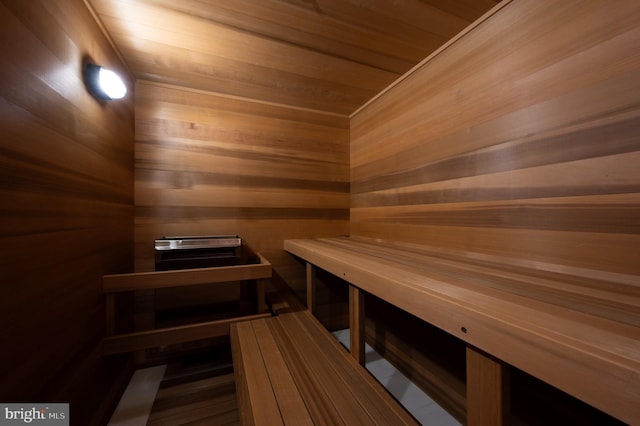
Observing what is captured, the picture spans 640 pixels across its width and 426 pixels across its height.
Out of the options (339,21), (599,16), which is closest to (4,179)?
(339,21)

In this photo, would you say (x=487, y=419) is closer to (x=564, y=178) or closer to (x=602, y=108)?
(x=564, y=178)

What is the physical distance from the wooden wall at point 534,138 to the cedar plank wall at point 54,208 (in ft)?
5.70

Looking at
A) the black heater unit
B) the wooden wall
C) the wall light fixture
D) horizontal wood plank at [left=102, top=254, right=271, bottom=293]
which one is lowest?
horizontal wood plank at [left=102, top=254, right=271, bottom=293]

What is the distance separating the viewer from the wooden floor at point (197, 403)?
52.8 inches

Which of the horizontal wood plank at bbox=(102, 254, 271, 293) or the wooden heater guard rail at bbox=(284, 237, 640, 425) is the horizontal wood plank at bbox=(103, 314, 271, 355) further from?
the wooden heater guard rail at bbox=(284, 237, 640, 425)

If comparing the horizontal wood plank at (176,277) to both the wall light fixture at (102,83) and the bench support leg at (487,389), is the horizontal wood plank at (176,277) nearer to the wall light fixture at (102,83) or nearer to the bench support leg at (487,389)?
the wall light fixture at (102,83)

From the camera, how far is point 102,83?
1.21 m

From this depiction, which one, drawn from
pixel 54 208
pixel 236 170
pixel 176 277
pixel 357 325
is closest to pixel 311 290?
pixel 357 325

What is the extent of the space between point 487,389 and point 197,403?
1.59 metres

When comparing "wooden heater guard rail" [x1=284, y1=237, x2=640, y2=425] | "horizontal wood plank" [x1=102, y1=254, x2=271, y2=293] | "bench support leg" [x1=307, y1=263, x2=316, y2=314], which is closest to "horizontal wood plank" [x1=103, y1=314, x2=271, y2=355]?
"horizontal wood plank" [x1=102, y1=254, x2=271, y2=293]

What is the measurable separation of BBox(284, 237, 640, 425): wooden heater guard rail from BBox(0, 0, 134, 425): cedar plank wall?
1.15 metres

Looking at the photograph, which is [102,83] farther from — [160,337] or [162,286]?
[160,337]

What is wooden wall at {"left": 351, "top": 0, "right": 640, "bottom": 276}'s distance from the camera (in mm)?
770

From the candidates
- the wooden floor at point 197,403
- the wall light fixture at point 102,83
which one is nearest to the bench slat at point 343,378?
the wooden floor at point 197,403
